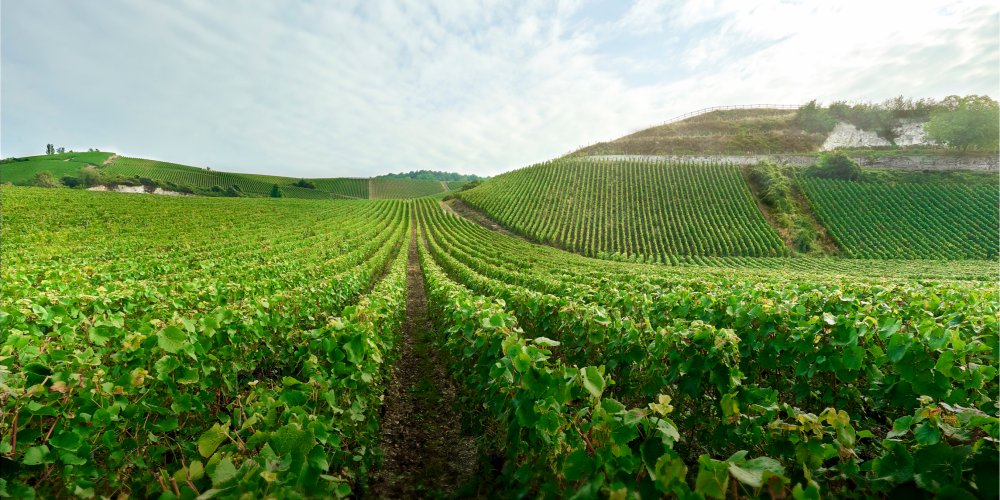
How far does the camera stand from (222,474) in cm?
197

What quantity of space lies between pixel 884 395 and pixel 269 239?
114 feet

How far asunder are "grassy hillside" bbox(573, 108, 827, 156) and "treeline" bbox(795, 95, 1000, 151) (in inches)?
184

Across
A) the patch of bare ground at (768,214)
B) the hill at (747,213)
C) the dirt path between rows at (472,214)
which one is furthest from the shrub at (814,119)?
the dirt path between rows at (472,214)

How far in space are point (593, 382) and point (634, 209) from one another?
56.9 meters

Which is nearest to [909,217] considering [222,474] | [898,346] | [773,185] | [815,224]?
[815,224]

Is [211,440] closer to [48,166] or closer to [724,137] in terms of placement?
[724,137]

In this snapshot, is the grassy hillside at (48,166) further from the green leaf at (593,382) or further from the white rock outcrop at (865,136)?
the white rock outcrop at (865,136)

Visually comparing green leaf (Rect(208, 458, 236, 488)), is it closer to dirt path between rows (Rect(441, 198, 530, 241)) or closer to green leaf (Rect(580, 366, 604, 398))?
green leaf (Rect(580, 366, 604, 398))

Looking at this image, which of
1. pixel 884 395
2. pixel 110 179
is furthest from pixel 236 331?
pixel 110 179

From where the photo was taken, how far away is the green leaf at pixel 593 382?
93.1 inches

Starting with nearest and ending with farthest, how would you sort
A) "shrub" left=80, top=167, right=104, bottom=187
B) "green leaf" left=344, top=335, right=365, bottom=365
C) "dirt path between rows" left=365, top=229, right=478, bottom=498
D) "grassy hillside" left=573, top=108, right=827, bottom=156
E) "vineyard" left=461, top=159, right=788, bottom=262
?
"green leaf" left=344, top=335, right=365, bottom=365 → "dirt path between rows" left=365, top=229, right=478, bottom=498 → "vineyard" left=461, top=159, right=788, bottom=262 → "shrub" left=80, top=167, right=104, bottom=187 → "grassy hillside" left=573, top=108, right=827, bottom=156

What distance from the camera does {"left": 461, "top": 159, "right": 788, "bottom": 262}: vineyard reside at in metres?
43.8

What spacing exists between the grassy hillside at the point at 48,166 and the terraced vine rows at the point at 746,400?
396 feet

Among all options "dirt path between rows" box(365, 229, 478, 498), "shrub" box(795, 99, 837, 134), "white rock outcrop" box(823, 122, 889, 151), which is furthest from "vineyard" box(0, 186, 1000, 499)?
"shrub" box(795, 99, 837, 134)
